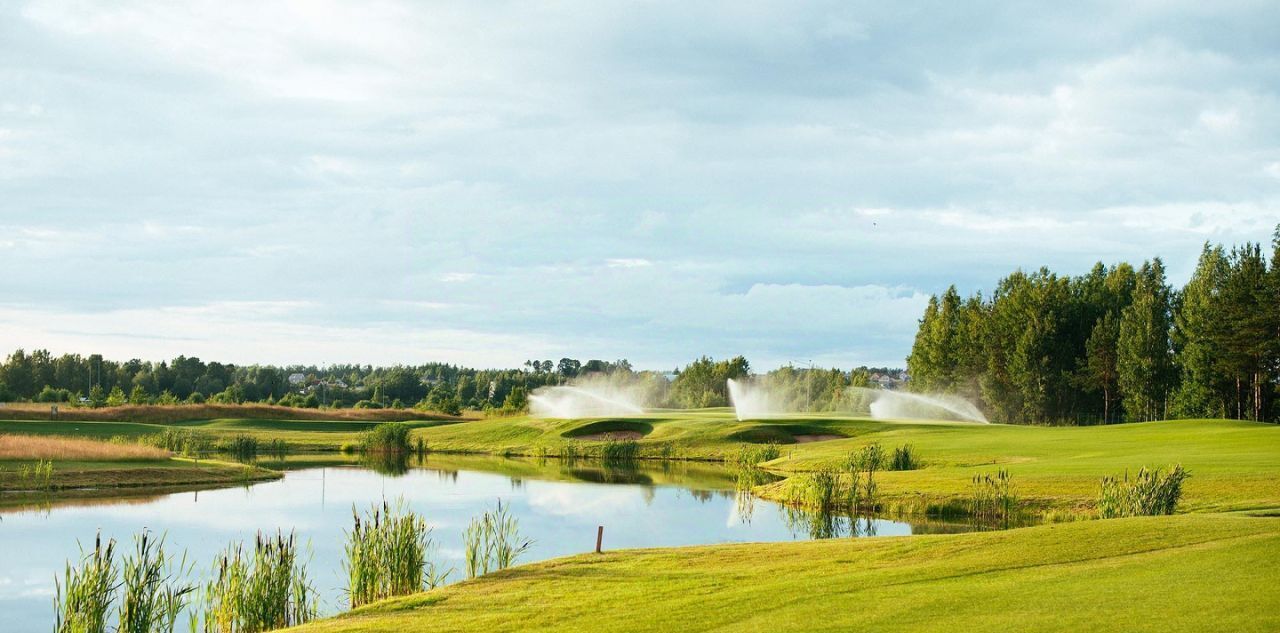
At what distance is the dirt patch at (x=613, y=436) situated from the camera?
6606 cm

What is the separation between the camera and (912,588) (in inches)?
599

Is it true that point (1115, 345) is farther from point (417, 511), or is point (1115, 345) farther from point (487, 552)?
point (487, 552)

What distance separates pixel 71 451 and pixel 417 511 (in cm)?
1970

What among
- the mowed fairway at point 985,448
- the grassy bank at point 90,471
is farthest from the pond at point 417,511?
the mowed fairway at point 985,448

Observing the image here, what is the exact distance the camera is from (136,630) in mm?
16047

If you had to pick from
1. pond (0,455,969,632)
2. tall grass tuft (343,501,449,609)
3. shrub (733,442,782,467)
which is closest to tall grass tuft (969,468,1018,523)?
pond (0,455,969,632)

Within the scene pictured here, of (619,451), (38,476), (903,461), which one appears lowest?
(619,451)

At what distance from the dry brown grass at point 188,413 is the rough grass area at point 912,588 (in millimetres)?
67528

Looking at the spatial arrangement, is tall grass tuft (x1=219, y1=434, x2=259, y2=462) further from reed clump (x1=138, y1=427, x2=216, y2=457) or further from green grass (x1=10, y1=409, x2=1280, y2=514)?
green grass (x1=10, y1=409, x2=1280, y2=514)

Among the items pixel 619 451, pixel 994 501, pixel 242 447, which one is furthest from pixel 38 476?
pixel 994 501

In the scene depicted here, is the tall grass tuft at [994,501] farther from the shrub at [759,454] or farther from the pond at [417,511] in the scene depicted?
the shrub at [759,454]

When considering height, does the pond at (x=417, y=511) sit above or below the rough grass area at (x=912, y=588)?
below

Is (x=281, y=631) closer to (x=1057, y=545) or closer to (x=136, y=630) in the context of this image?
Result: (x=136, y=630)

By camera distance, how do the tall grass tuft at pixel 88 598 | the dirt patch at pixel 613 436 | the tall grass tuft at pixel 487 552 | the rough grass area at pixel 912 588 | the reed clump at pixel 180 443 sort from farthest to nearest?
the dirt patch at pixel 613 436 < the reed clump at pixel 180 443 < the tall grass tuft at pixel 487 552 < the tall grass tuft at pixel 88 598 < the rough grass area at pixel 912 588
